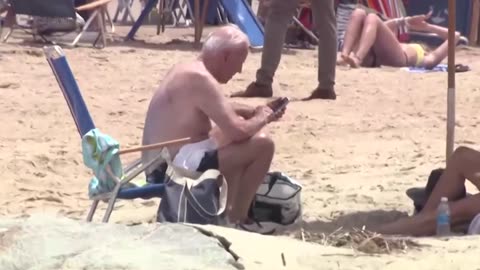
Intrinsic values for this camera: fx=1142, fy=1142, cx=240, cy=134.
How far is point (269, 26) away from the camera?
27.0 feet

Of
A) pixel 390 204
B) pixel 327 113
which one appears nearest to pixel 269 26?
pixel 327 113

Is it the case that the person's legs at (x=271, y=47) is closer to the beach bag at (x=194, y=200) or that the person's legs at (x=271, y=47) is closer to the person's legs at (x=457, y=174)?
the person's legs at (x=457, y=174)

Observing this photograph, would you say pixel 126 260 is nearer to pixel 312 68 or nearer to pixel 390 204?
pixel 390 204

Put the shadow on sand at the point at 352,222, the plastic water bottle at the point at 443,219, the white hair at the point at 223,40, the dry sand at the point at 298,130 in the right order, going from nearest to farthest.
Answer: the plastic water bottle at the point at 443,219, the white hair at the point at 223,40, the shadow on sand at the point at 352,222, the dry sand at the point at 298,130

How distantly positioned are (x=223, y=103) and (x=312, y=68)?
18.8 ft

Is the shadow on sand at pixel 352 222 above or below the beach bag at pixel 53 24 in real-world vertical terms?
above

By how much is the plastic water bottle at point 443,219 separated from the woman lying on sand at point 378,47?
5661mm

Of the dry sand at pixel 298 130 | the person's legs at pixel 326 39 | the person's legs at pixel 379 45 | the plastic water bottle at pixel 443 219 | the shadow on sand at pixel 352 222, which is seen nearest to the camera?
the plastic water bottle at pixel 443 219

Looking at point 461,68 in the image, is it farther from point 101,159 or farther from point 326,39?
point 101,159

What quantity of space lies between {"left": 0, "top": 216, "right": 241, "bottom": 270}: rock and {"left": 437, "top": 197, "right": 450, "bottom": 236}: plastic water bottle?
1.38 meters

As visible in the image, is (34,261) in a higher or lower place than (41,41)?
higher

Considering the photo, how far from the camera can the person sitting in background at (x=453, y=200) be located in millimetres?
4730

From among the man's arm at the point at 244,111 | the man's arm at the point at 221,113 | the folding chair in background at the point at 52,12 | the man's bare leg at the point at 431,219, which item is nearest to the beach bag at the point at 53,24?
the folding chair in background at the point at 52,12

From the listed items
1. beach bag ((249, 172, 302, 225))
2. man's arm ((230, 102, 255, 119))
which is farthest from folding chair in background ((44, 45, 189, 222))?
beach bag ((249, 172, 302, 225))
